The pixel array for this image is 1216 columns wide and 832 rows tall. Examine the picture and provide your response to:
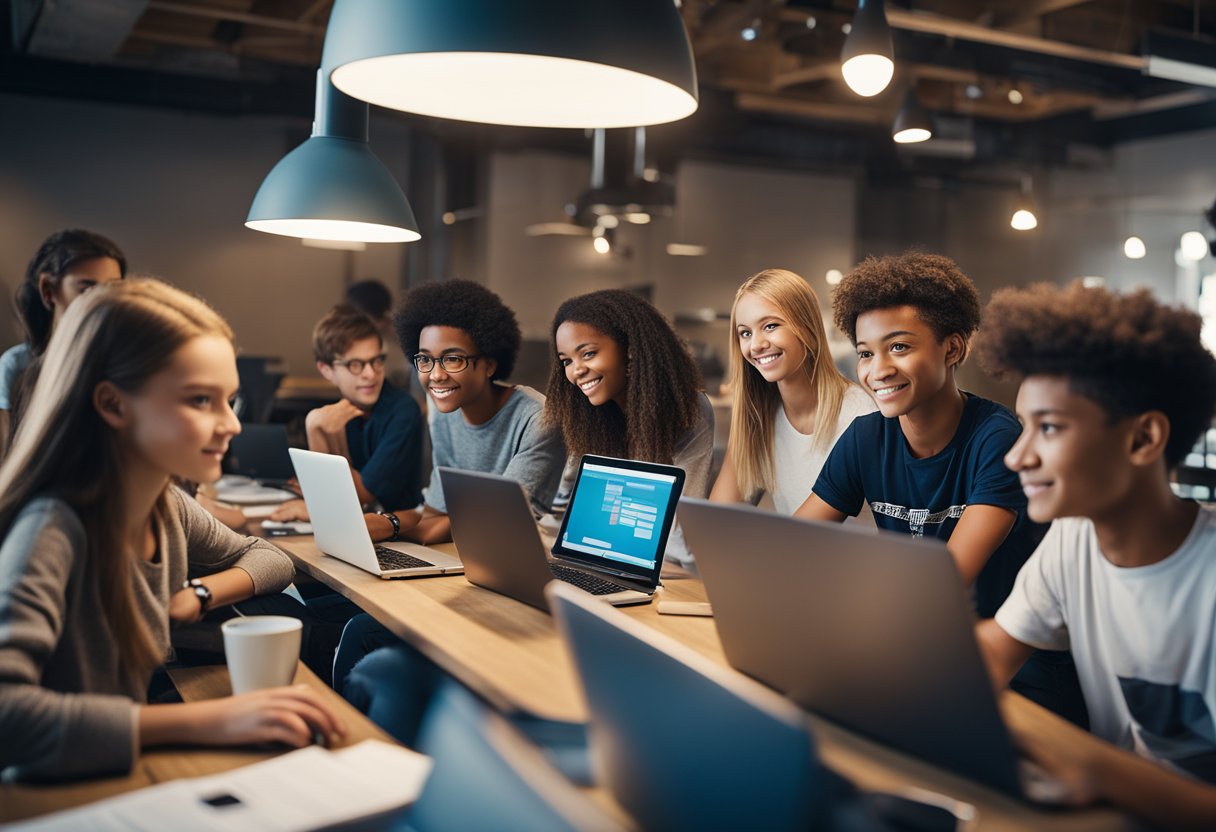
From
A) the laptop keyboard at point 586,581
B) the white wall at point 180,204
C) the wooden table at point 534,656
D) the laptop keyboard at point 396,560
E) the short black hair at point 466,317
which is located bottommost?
the wooden table at point 534,656

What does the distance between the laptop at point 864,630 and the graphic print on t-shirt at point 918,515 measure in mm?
783

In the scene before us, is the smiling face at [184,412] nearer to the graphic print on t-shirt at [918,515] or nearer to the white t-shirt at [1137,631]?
the white t-shirt at [1137,631]

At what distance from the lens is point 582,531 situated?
7.48 feet

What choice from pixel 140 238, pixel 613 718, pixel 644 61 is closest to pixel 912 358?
pixel 644 61

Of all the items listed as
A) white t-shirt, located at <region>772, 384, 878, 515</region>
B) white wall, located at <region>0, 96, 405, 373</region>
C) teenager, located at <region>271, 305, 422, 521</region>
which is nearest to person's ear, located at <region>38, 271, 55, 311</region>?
teenager, located at <region>271, 305, 422, 521</region>

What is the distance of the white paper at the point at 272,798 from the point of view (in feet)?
3.51

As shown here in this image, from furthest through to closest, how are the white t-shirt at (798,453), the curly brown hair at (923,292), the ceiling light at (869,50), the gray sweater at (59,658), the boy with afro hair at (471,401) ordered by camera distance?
the ceiling light at (869,50) < the boy with afro hair at (471,401) < the white t-shirt at (798,453) < the curly brown hair at (923,292) < the gray sweater at (59,658)

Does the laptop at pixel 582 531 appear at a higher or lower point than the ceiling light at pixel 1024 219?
lower

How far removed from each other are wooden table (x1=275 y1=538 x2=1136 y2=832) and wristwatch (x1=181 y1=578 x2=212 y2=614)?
0.32m

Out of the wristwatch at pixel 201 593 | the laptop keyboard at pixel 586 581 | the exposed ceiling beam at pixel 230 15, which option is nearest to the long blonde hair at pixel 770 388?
the laptop keyboard at pixel 586 581

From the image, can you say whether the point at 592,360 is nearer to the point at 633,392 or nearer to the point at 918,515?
the point at 633,392

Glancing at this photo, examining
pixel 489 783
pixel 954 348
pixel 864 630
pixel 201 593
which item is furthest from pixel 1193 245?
pixel 489 783

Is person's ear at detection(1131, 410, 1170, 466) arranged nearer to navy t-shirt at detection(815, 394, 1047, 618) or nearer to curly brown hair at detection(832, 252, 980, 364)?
navy t-shirt at detection(815, 394, 1047, 618)

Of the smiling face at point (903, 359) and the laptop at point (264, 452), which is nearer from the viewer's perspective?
the smiling face at point (903, 359)
